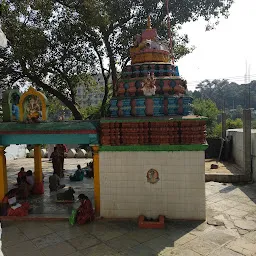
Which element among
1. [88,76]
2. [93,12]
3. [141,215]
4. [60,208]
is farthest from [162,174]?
[88,76]

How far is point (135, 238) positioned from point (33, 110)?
5.12 metres

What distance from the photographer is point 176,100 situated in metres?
8.54

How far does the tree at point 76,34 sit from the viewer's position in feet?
44.7

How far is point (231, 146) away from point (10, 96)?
13916 mm

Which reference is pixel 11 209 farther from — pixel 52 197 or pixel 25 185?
pixel 52 197

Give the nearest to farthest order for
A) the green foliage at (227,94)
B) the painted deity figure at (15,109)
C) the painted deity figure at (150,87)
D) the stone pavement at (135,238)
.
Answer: the stone pavement at (135,238) < the painted deity figure at (150,87) < the painted deity figure at (15,109) < the green foliage at (227,94)

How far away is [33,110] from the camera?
8.99 meters

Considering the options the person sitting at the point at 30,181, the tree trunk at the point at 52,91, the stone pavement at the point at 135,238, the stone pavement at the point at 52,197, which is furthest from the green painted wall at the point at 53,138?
the tree trunk at the point at 52,91

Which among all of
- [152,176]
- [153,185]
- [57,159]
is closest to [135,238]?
[153,185]

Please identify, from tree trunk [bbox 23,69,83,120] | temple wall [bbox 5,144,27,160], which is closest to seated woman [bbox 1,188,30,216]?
tree trunk [bbox 23,69,83,120]

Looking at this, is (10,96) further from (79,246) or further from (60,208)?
(79,246)

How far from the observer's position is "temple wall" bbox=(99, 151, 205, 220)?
8.12 metres

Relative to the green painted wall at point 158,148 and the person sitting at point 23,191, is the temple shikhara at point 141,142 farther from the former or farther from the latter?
the person sitting at point 23,191

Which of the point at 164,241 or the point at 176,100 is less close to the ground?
the point at 176,100
